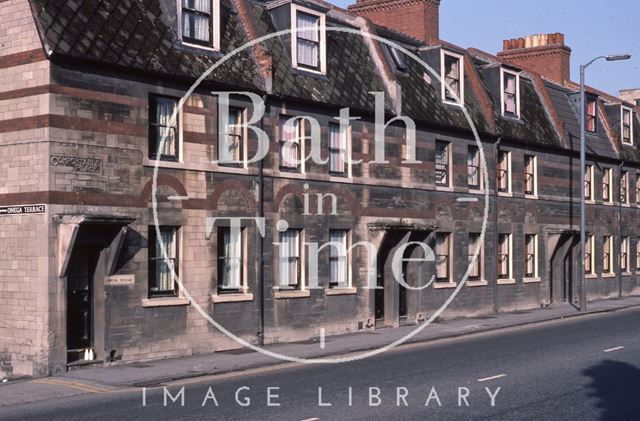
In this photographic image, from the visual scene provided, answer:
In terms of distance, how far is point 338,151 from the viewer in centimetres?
2748

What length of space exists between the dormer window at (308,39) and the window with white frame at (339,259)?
16.3 feet

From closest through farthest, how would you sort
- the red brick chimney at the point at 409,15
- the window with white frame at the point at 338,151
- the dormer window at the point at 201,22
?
the dormer window at the point at 201,22
the window with white frame at the point at 338,151
the red brick chimney at the point at 409,15

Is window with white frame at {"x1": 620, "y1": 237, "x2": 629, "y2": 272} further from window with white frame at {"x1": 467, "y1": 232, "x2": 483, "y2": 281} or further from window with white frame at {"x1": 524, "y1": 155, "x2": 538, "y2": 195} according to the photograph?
window with white frame at {"x1": 467, "y1": 232, "x2": 483, "y2": 281}

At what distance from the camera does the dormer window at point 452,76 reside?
33.1m

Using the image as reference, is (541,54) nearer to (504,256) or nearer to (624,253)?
(624,253)

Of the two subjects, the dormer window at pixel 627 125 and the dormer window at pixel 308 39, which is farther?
the dormer window at pixel 627 125

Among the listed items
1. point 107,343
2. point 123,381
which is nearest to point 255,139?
point 107,343

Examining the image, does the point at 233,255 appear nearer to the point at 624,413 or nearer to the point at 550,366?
the point at 550,366

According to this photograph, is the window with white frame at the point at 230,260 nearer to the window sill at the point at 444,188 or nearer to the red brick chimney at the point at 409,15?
the window sill at the point at 444,188

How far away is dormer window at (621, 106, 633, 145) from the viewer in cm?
4664

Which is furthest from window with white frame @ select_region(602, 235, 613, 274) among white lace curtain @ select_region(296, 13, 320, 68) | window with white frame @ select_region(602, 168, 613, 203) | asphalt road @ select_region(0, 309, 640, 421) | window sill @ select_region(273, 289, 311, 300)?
window sill @ select_region(273, 289, 311, 300)

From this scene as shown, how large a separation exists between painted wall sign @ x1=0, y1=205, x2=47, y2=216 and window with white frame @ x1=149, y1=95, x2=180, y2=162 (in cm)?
320

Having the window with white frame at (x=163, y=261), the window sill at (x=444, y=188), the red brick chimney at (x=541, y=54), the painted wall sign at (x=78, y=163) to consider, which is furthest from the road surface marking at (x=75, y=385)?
the red brick chimney at (x=541, y=54)

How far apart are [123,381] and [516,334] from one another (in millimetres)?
13582
